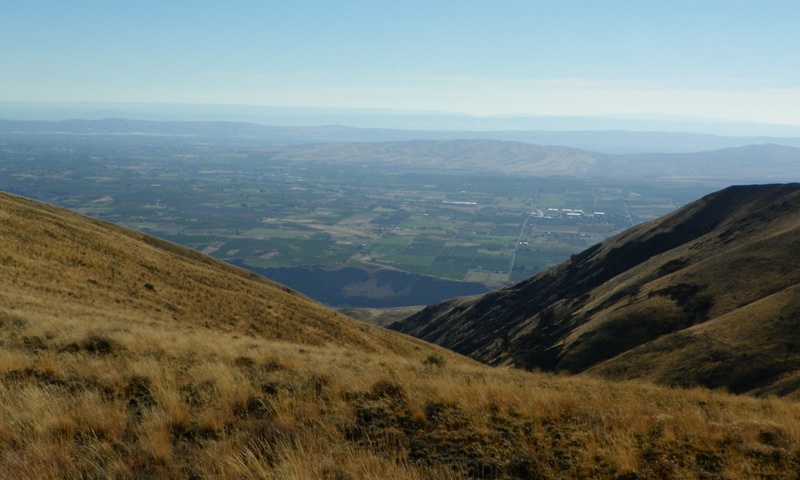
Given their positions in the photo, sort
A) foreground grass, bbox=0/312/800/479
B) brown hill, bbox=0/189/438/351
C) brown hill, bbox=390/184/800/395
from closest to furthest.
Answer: foreground grass, bbox=0/312/800/479
brown hill, bbox=0/189/438/351
brown hill, bbox=390/184/800/395

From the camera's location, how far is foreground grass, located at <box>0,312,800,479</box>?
593 centimetres

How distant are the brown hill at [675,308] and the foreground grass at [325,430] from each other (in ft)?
72.7

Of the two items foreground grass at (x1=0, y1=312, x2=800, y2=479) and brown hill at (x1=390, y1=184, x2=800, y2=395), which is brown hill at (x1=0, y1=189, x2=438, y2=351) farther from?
brown hill at (x1=390, y1=184, x2=800, y2=395)

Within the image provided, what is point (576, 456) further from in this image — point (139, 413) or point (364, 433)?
point (139, 413)

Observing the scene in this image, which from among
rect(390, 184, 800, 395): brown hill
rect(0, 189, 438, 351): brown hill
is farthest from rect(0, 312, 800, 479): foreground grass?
rect(390, 184, 800, 395): brown hill

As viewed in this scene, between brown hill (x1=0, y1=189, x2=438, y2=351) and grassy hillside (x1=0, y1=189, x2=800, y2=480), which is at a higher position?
grassy hillside (x1=0, y1=189, x2=800, y2=480)

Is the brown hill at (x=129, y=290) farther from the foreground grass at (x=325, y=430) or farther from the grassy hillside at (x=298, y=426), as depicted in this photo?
the foreground grass at (x=325, y=430)

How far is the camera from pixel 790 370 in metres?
26.3

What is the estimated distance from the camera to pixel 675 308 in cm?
3956

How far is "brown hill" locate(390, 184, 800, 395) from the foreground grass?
22.2 m

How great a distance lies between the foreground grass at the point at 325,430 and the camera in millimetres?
5930

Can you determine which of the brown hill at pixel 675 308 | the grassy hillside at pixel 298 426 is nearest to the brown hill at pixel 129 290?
the grassy hillside at pixel 298 426

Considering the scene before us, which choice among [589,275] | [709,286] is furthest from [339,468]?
[589,275]

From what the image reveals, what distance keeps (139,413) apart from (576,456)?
6.23m
